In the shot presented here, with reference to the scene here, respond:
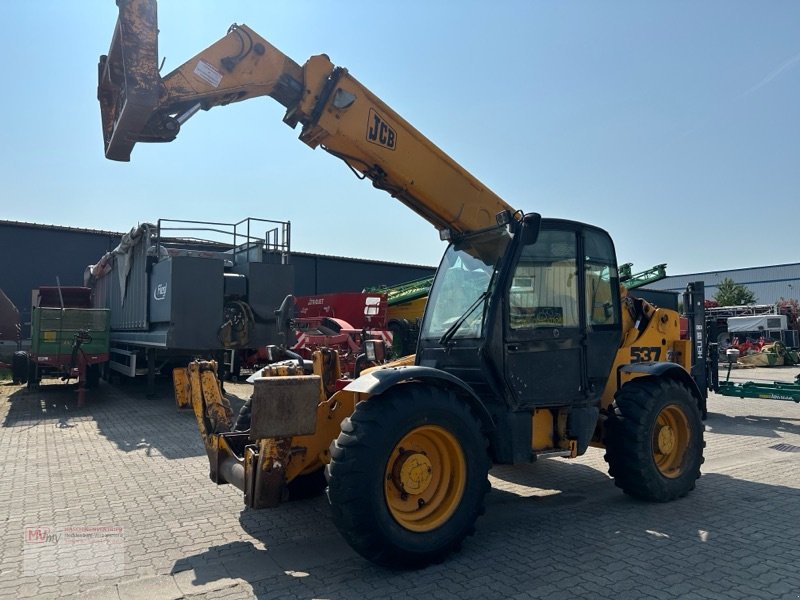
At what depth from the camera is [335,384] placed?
555cm

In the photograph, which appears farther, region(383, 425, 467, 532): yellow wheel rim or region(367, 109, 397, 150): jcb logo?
region(367, 109, 397, 150): jcb logo

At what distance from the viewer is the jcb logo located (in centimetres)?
585

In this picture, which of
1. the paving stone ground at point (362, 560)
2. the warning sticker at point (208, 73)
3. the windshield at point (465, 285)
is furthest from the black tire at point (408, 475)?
the warning sticker at point (208, 73)

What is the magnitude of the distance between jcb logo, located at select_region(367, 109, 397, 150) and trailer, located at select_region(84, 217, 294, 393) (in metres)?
6.66

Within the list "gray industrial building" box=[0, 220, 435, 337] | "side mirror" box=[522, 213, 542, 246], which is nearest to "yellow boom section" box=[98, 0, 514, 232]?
"side mirror" box=[522, 213, 542, 246]

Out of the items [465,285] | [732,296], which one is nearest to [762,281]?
[732,296]

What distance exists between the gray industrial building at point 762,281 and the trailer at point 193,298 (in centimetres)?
4522

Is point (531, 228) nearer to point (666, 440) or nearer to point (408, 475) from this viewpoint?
point (408, 475)

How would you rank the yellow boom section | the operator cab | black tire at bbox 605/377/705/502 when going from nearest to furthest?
1. the operator cab
2. black tire at bbox 605/377/705/502
3. the yellow boom section

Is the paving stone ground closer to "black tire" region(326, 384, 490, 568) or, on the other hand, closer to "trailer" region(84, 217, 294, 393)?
"black tire" region(326, 384, 490, 568)

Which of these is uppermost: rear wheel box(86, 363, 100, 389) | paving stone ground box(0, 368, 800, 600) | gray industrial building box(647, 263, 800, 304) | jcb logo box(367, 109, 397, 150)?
gray industrial building box(647, 263, 800, 304)

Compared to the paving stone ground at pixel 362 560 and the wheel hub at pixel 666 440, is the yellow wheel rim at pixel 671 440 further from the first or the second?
the paving stone ground at pixel 362 560

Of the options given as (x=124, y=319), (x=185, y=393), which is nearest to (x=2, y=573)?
(x=185, y=393)

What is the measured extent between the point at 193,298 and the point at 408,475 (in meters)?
8.37
